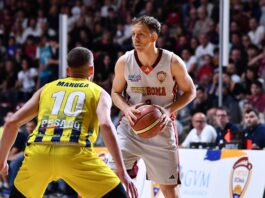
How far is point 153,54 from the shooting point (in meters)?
6.38

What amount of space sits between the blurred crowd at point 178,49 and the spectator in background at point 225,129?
0.05 ft

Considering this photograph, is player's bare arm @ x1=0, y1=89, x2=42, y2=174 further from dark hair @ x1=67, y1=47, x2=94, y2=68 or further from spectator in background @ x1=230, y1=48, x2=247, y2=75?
spectator in background @ x1=230, y1=48, x2=247, y2=75

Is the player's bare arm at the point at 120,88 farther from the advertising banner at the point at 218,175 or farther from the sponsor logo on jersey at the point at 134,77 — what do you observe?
the advertising banner at the point at 218,175

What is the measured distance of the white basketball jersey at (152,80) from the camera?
6344 mm

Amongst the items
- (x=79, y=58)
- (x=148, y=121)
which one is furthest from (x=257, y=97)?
(x=79, y=58)

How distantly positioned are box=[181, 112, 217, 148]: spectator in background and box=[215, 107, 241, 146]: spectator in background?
124mm

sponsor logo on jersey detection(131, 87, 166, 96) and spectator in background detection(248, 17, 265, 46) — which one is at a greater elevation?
spectator in background detection(248, 17, 265, 46)

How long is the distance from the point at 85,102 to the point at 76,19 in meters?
11.7

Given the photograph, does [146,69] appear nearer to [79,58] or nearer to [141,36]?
[141,36]

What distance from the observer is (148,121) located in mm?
5961

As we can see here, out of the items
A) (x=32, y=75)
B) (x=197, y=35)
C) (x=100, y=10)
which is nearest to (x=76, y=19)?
(x=100, y=10)

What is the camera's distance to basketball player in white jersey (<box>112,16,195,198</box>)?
6.28 meters

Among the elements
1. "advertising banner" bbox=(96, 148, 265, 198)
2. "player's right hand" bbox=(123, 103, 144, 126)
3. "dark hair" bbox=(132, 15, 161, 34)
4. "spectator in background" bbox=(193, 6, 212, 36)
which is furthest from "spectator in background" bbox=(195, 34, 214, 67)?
"player's right hand" bbox=(123, 103, 144, 126)

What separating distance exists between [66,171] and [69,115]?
394 millimetres
